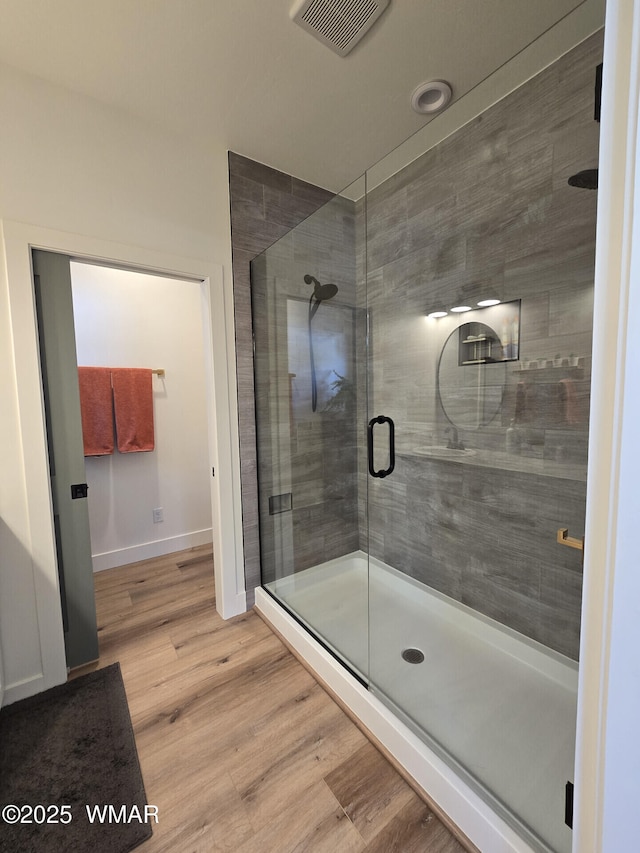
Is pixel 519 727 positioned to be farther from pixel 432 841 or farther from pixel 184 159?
pixel 184 159

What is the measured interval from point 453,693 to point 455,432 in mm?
1232

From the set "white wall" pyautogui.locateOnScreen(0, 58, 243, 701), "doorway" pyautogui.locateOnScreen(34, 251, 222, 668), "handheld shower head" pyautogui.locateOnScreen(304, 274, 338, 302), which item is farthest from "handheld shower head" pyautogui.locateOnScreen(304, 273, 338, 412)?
"white wall" pyautogui.locateOnScreen(0, 58, 243, 701)

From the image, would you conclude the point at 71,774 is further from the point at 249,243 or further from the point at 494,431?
the point at 249,243

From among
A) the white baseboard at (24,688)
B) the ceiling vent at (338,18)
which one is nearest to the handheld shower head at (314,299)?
the ceiling vent at (338,18)

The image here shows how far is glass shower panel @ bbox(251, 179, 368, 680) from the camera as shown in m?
2.21

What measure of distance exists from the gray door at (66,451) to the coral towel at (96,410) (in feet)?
3.58

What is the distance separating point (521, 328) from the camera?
165 centimetres

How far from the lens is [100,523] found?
2.77m

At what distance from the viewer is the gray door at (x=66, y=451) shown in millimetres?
1610

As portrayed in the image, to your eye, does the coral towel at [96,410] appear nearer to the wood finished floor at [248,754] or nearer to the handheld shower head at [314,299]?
the wood finished floor at [248,754]

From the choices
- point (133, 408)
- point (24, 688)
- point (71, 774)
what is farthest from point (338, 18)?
point (24, 688)


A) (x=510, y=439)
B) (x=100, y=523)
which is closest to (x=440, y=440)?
(x=510, y=439)

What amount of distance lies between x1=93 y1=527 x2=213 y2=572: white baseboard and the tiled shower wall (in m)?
1.89

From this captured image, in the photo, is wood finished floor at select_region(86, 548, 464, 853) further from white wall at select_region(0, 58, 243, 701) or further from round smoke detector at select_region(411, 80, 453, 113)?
round smoke detector at select_region(411, 80, 453, 113)
